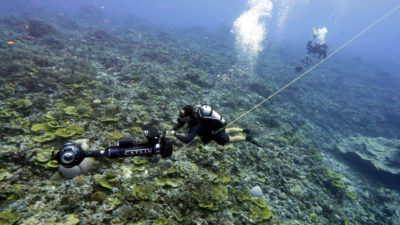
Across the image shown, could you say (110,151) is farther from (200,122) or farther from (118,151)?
(200,122)

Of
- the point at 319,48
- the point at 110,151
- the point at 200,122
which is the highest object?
the point at 319,48

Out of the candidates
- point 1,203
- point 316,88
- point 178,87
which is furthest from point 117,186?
point 316,88

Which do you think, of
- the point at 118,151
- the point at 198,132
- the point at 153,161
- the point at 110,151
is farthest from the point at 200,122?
the point at 110,151

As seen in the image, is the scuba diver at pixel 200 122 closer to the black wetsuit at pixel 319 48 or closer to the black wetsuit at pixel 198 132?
the black wetsuit at pixel 198 132

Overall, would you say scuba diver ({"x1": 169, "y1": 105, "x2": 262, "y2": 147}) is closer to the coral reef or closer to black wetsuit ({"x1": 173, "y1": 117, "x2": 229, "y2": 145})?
black wetsuit ({"x1": 173, "y1": 117, "x2": 229, "y2": 145})

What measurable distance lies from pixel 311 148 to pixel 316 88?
644 inches

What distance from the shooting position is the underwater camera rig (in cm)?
422

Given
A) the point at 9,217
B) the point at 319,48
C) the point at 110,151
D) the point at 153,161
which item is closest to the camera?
the point at 9,217

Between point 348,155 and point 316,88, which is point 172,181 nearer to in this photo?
point 348,155

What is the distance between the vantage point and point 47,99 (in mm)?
8117

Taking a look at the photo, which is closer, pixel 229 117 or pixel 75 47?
pixel 229 117

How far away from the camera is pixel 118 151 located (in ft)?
15.0

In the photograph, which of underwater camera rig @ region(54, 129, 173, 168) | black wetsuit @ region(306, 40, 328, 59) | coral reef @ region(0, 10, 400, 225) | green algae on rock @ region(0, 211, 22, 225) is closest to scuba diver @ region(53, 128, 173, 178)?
underwater camera rig @ region(54, 129, 173, 168)

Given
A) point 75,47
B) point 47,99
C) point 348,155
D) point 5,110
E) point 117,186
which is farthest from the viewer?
point 75,47
